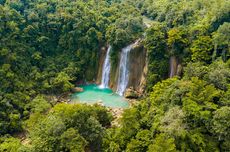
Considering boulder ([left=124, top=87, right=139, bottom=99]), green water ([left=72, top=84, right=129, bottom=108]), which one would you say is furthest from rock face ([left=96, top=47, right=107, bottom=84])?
boulder ([left=124, top=87, right=139, bottom=99])

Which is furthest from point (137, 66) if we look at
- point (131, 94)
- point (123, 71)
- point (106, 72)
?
point (106, 72)

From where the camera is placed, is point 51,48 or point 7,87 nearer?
point 7,87

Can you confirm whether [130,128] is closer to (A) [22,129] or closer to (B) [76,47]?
(A) [22,129]

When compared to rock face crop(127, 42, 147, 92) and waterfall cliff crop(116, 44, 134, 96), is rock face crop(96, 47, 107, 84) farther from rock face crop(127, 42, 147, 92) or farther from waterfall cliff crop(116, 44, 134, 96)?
rock face crop(127, 42, 147, 92)

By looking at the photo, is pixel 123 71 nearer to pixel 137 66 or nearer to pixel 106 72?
pixel 137 66

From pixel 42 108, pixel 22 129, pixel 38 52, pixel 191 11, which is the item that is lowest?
pixel 22 129

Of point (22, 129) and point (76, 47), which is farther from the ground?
point (76, 47)

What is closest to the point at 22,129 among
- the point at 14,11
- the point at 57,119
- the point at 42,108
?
the point at 42,108
